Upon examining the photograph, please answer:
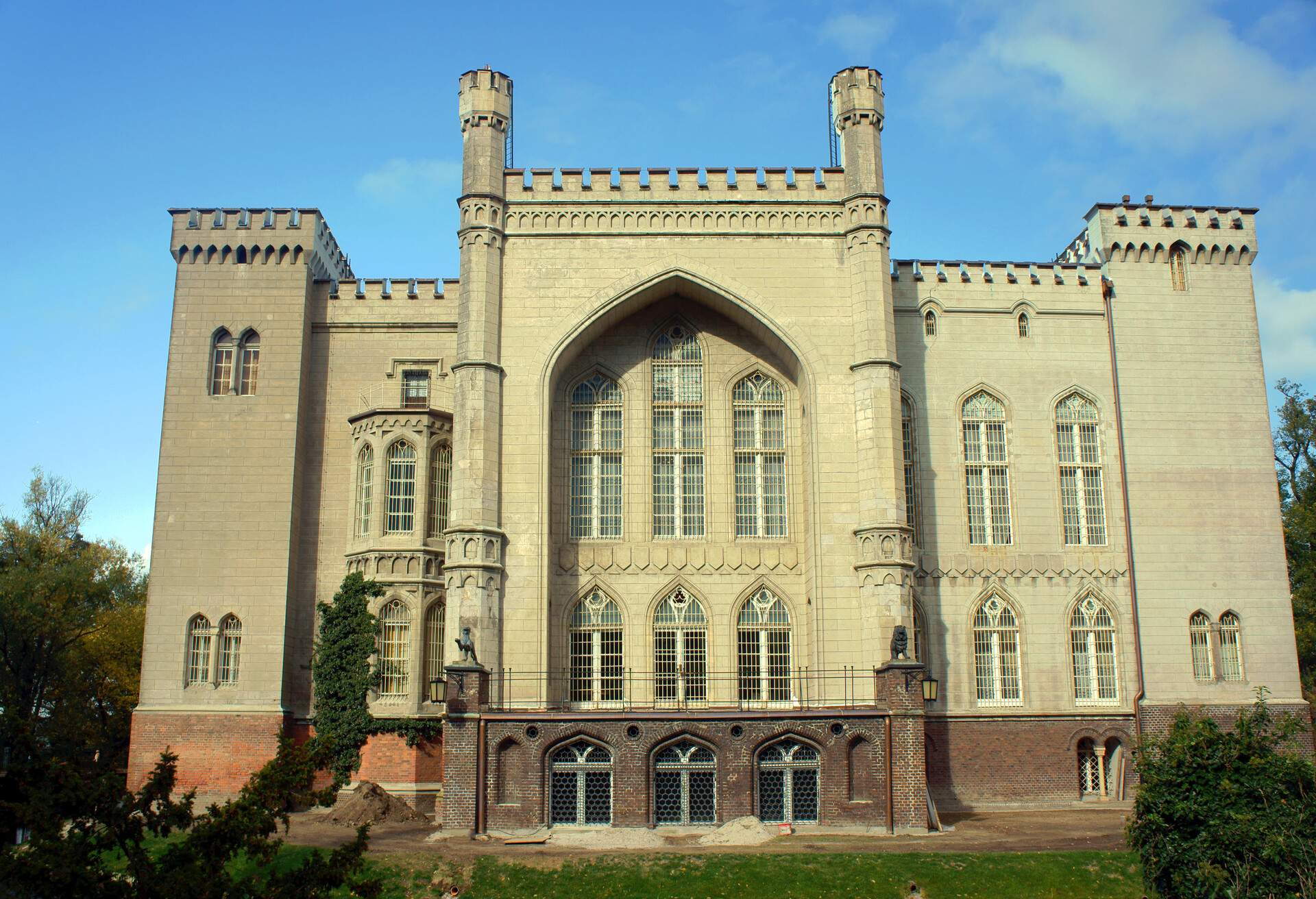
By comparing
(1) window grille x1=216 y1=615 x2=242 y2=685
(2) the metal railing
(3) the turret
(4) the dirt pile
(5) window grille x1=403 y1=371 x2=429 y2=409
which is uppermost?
(3) the turret

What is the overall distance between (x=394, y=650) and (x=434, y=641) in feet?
3.42

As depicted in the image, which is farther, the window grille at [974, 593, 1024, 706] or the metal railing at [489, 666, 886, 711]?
the window grille at [974, 593, 1024, 706]

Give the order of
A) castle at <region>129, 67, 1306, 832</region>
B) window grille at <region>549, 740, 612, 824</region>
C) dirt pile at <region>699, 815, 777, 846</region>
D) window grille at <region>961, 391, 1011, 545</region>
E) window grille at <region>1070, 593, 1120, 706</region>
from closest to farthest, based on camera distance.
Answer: dirt pile at <region>699, 815, 777, 846</region> → window grille at <region>549, 740, 612, 824</region> → castle at <region>129, 67, 1306, 832</region> → window grille at <region>1070, 593, 1120, 706</region> → window grille at <region>961, 391, 1011, 545</region>

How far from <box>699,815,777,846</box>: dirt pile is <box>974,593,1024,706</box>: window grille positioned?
897cm

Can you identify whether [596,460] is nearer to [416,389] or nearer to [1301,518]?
[416,389]

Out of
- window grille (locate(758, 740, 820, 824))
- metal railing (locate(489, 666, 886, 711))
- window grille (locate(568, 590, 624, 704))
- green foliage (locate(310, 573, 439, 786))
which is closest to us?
window grille (locate(758, 740, 820, 824))

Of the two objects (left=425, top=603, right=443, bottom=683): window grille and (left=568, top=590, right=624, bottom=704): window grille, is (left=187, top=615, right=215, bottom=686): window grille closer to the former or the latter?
(left=425, top=603, right=443, bottom=683): window grille

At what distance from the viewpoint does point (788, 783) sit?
25828 mm

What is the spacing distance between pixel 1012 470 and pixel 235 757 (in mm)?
21910

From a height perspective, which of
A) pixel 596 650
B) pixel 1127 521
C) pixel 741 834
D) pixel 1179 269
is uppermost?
pixel 1179 269

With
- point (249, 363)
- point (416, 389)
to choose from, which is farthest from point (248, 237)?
point (416, 389)

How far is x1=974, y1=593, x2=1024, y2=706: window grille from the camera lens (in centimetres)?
3141

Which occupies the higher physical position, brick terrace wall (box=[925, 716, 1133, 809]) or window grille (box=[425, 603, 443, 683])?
window grille (box=[425, 603, 443, 683])

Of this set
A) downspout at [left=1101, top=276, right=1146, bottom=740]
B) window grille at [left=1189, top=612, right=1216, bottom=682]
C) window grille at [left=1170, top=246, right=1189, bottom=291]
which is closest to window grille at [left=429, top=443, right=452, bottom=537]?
downspout at [left=1101, top=276, right=1146, bottom=740]
